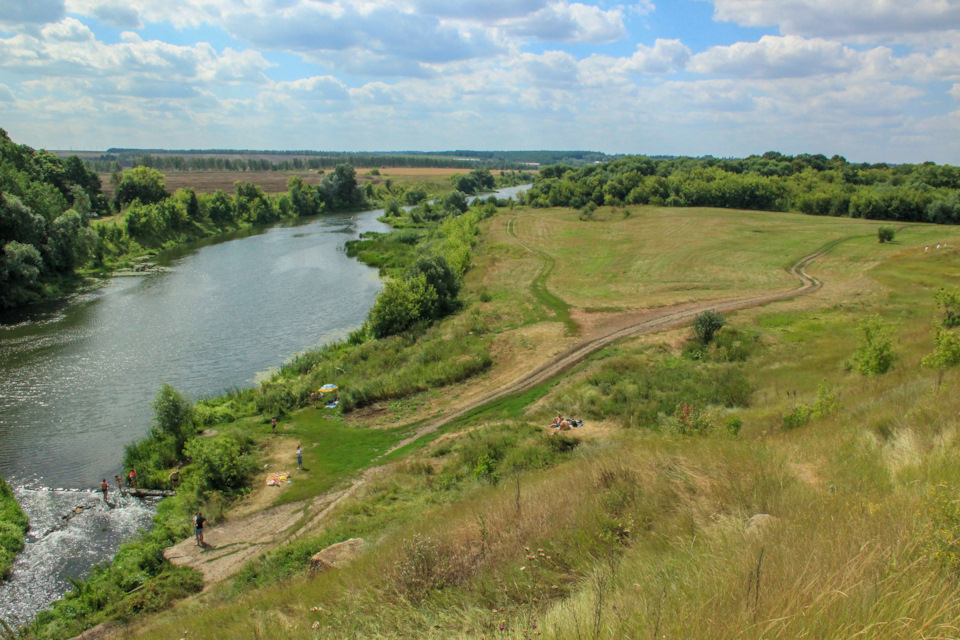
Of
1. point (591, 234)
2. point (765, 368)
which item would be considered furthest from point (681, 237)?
point (765, 368)

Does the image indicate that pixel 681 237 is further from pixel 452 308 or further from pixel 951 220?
pixel 452 308

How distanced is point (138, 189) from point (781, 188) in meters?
105

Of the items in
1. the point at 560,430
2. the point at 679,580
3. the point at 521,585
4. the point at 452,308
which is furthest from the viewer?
the point at 452,308

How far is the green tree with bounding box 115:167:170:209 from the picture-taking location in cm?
9250

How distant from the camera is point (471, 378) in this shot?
3091 cm

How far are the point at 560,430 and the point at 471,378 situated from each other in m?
9.39

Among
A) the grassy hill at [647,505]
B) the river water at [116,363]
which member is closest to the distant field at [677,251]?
the grassy hill at [647,505]

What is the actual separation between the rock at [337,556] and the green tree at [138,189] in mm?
95709

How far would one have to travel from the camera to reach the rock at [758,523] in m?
6.60

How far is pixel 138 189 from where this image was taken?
9338 centimetres

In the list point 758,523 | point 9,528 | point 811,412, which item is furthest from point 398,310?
point 758,523

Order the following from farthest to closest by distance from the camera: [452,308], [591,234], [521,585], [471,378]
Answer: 1. [591,234]
2. [452,308]
3. [471,378]
4. [521,585]

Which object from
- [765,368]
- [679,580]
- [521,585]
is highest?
[679,580]

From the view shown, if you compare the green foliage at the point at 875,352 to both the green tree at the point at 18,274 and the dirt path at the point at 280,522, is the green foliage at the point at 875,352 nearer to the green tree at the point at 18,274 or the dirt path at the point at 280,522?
the dirt path at the point at 280,522
